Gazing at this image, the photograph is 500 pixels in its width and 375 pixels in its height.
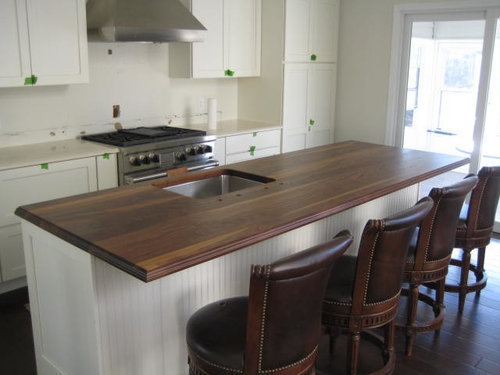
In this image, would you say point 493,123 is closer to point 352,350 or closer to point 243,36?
point 243,36

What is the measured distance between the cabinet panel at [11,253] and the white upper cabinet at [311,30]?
3008 mm

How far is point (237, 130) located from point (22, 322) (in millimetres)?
2537

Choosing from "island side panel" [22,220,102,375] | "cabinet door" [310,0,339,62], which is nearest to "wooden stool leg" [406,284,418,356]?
"island side panel" [22,220,102,375]

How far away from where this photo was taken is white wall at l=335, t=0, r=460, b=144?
18.1 feet

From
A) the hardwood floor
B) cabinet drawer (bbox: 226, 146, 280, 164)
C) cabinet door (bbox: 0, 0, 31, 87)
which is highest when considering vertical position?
cabinet door (bbox: 0, 0, 31, 87)

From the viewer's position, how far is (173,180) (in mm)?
2816

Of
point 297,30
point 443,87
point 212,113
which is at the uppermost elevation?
point 297,30

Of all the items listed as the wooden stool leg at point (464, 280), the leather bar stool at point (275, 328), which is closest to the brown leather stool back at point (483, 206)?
the wooden stool leg at point (464, 280)

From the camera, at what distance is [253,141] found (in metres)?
5.07

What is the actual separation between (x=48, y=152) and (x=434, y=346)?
9.50 ft

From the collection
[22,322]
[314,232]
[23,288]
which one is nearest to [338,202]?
Answer: [314,232]

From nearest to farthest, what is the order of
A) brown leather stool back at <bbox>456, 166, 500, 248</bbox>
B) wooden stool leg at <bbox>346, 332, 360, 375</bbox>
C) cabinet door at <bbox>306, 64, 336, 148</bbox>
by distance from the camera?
wooden stool leg at <bbox>346, 332, 360, 375</bbox> → brown leather stool back at <bbox>456, 166, 500, 248</bbox> → cabinet door at <bbox>306, 64, 336, 148</bbox>

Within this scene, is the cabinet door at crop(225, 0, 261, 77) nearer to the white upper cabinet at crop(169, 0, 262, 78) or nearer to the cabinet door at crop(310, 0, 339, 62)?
the white upper cabinet at crop(169, 0, 262, 78)

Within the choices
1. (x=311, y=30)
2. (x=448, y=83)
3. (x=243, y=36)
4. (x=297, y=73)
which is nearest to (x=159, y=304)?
(x=243, y=36)
